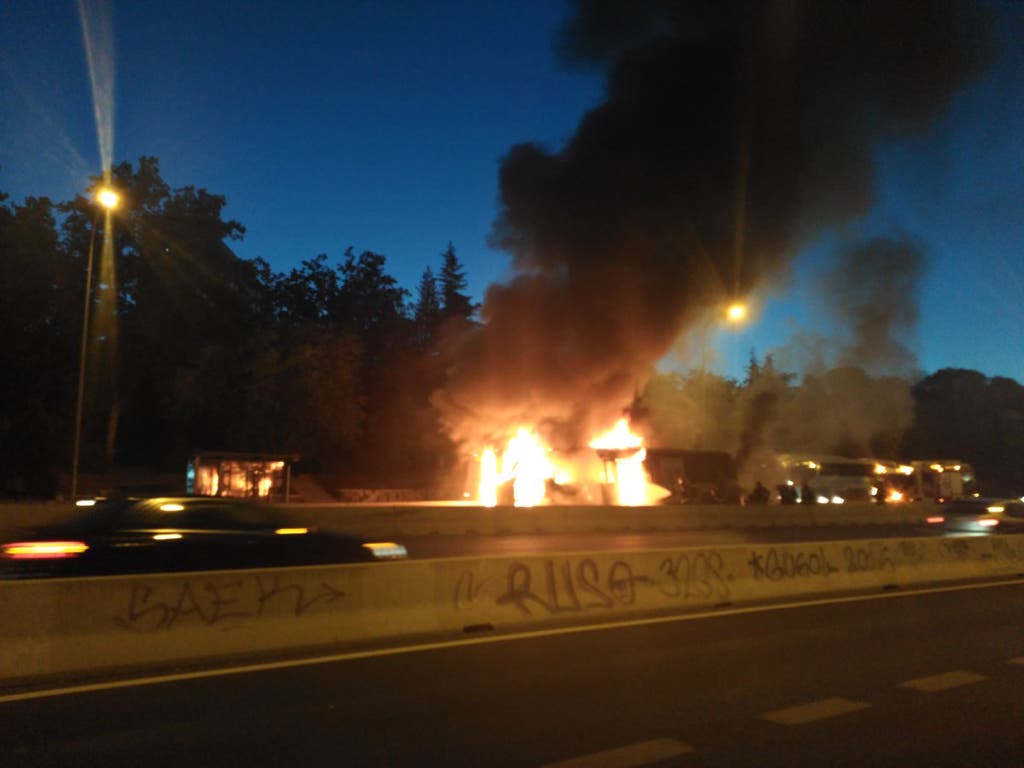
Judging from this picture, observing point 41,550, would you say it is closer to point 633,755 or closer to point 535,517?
point 633,755

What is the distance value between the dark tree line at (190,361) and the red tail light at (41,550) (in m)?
26.9

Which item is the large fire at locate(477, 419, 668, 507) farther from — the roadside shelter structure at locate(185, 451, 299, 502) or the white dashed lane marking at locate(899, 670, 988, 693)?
the white dashed lane marking at locate(899, 670, 988, 693)

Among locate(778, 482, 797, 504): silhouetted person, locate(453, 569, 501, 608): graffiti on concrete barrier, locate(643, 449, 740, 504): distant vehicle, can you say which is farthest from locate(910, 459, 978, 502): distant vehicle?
locate(453, 569, 501, 608): graffiti on concrete barrier

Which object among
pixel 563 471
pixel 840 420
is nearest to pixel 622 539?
pixel 563 471

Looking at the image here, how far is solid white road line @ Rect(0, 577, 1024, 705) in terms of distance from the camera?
6148 millimetres

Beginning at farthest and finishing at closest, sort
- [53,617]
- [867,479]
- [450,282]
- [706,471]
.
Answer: [450,282], [867,479], [706,471], [53,617]

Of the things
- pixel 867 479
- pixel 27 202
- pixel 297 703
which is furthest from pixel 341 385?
pixel 297 703

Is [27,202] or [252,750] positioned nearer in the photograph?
[252,750]

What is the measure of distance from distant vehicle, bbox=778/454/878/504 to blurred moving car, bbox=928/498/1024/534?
26835 millimetres

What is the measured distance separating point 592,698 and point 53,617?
4.02 meters

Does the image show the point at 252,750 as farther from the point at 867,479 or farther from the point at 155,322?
the point at 867,479

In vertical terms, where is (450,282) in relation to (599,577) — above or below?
above

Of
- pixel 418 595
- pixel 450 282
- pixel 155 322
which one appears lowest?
pixel 418 595

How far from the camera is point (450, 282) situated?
242 feet
